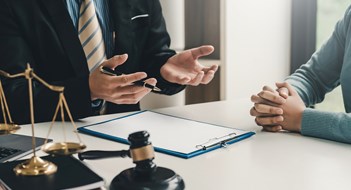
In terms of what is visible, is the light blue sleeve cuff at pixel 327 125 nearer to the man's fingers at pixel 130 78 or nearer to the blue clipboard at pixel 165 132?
the blue clipboard at pixel 165 132

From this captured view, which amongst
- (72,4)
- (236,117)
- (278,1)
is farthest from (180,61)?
(278,1)

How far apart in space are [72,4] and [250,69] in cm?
112

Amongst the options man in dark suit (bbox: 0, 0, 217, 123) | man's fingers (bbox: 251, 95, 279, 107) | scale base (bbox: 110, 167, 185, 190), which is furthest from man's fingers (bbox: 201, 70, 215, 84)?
scale base (bbox: 110, 167, 185, 190)

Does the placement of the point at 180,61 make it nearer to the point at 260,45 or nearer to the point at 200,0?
the point at 200,0

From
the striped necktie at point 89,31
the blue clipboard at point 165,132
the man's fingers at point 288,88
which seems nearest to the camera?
the blue clipboard at point 165,132

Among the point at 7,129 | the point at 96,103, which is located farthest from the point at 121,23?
the point at 7,129

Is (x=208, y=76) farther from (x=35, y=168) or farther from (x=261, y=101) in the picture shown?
(x=35, y=168)

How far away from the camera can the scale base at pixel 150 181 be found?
28.3 inches

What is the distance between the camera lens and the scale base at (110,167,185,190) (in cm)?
72

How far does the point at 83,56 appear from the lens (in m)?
1.44

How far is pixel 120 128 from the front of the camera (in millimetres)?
1130

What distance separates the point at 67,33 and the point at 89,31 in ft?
0.32

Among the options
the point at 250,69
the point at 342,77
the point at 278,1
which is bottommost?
the point at 250,69

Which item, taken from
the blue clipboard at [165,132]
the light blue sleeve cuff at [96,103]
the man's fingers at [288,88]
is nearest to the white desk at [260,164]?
the blue clipboard at [165,132]
